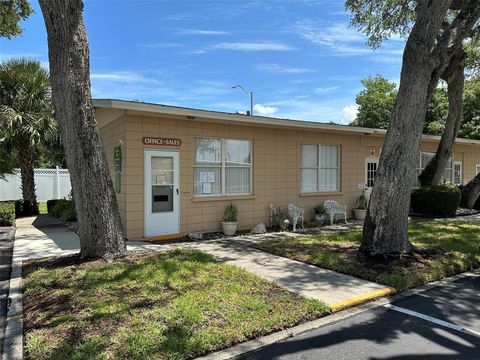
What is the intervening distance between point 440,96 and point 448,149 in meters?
18.2

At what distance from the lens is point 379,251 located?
7285 mm

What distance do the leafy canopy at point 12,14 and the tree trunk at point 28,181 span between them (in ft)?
15.1

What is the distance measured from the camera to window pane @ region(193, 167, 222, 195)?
10.7 metres

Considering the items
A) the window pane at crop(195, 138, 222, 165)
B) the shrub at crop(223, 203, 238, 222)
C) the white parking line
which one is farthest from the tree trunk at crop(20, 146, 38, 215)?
the white parking line

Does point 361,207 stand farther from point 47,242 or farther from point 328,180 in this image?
point 47,242

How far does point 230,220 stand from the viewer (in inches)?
425

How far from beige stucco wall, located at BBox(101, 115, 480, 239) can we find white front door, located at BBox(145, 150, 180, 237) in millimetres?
154

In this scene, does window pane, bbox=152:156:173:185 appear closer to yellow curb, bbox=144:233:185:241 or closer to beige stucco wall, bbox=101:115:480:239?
beige stucco wall, bbox=101:115:480:239

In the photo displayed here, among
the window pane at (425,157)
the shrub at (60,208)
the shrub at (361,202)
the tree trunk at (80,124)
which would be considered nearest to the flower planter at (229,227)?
the tree trunk at (80,124)

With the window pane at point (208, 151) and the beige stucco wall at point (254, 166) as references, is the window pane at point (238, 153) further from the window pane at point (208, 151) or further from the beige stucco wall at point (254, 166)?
the window pane at point (208, 151)

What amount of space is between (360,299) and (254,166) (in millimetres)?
6734

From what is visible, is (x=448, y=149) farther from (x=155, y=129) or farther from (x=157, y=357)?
(x=157, y=357)

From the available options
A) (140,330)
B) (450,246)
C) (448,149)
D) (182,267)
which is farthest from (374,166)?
(140,330)

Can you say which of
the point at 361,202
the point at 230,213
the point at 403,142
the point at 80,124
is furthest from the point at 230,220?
the point at 361,202
